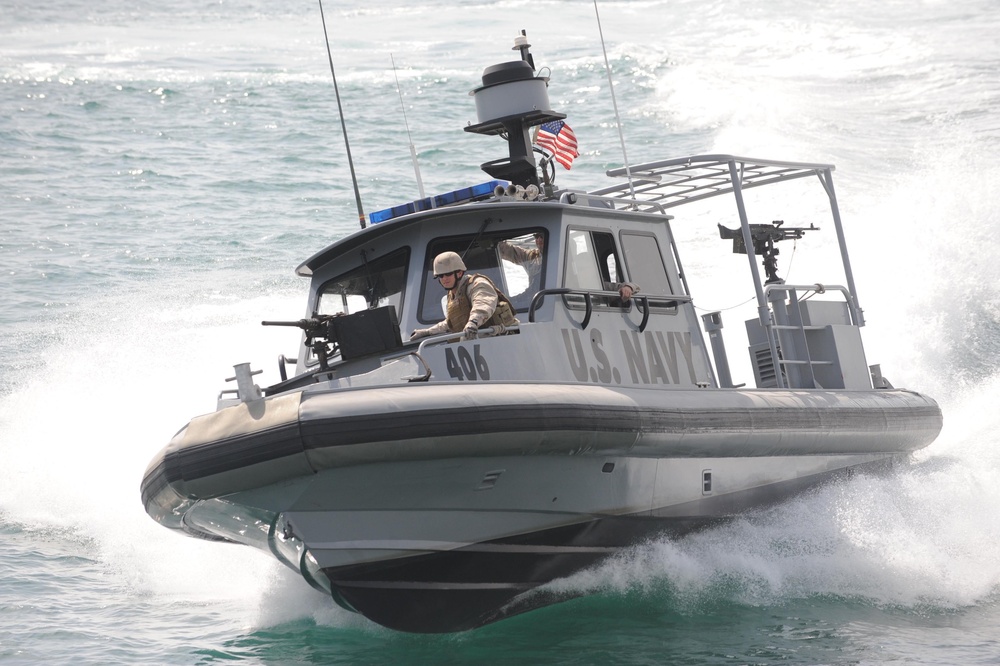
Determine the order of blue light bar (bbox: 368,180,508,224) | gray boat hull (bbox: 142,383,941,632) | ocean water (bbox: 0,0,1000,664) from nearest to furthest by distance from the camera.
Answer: gray boat hull (bbox: 142,383,941,632) < ocean water (bbox: 0,0,1000,664) < blue light bar (bbox: 368,180,508,224)

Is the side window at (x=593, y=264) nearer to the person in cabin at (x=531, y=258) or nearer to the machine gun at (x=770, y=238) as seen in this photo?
the person in cabin at (x=531, y=258)

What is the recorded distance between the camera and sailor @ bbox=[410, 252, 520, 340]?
6.27m

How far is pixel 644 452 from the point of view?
643 cm

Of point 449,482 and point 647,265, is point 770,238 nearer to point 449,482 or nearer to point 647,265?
point 647,265

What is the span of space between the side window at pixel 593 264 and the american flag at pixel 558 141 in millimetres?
1716

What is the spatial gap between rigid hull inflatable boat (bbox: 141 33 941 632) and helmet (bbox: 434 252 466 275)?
1.21 feet

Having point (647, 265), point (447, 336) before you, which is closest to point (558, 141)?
point (647, 265)

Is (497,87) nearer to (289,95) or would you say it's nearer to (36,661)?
(36,661)

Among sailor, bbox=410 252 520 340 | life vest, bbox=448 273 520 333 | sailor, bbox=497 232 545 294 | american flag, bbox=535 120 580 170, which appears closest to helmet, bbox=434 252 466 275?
sailor, bbox=410 252 520 340

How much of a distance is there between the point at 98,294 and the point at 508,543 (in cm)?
1075

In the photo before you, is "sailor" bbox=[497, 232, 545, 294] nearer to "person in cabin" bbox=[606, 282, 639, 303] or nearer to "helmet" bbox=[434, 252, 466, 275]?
"person in cabin" bbox=[606, 282, 639, 303]

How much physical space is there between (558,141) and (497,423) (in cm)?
373

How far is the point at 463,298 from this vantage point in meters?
6.39

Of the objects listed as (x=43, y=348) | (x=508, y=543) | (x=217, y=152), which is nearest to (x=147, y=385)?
(x=43, y=348)
